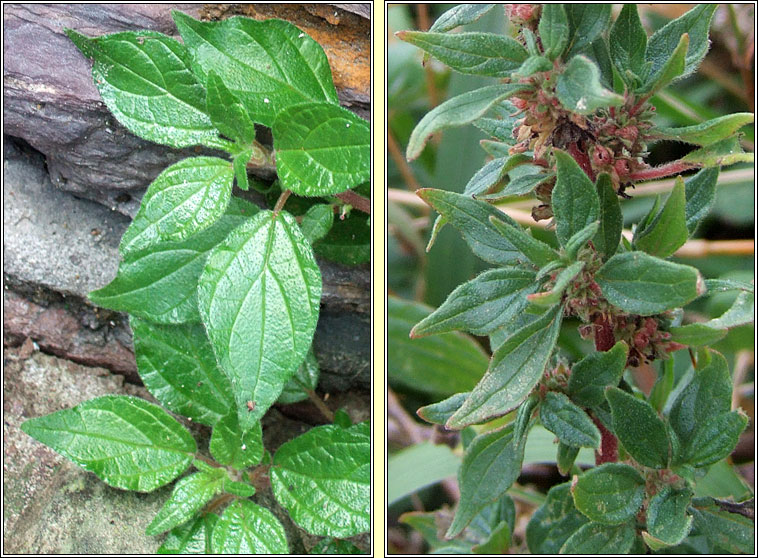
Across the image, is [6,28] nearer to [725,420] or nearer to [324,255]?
[324,255]

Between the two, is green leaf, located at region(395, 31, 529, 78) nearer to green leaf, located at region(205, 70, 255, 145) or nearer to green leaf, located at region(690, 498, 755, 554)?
green leaf, located at region(205, 70, 255, 145)

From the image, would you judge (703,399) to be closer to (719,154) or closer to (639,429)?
(639,429)

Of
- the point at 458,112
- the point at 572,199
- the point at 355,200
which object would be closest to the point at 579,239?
the point at 572,199

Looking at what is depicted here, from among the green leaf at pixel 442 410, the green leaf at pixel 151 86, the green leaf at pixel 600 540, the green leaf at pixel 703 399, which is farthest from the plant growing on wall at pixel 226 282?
the green leaf at pixel 703 399

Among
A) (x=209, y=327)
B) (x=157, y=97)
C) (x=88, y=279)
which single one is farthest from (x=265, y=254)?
(x=88, y=279)

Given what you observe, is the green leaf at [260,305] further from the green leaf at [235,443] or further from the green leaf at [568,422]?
the green leaf at [568,422]

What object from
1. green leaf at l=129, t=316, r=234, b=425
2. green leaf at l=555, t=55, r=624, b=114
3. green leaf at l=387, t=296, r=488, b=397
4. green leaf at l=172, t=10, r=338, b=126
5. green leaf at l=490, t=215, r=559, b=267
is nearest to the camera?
green leaf at l=555, t=55, r=624, b=114

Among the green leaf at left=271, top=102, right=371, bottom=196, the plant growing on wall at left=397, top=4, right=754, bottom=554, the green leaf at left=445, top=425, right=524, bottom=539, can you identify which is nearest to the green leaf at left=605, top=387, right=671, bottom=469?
the plant growing on wall at left=397, top=4, right=754, bottom=554
